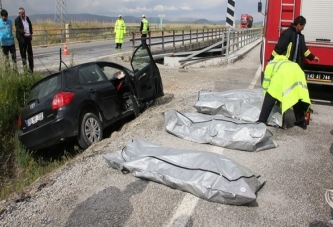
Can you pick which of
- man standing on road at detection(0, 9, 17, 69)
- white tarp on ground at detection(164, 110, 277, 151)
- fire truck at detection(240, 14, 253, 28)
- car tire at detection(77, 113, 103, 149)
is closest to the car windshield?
car tire at detection(77, 113, 103, 149)

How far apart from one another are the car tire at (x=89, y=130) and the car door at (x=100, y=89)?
315 millimetres

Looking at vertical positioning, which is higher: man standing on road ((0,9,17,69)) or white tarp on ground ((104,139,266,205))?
man standing on road ((0,9,17,69))

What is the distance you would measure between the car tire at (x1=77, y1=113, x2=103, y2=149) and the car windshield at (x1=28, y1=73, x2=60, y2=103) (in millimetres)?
751

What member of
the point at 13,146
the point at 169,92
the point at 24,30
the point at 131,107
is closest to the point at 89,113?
the point at 131,107

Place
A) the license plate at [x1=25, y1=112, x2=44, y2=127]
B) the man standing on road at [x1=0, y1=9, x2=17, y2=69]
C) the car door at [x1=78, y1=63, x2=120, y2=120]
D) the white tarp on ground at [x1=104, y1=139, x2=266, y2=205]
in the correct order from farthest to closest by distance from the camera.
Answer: the man standing on road at [x1=0, y1=9, x2=17, y2=69] < the car door at [x1=78, y1=63, x2=120, y2=120] < the license plate at [x1=25, y1=112, x2=44, y2=127] < the white tarp on ground at [x1=104, y1=139, x2=266, y2=205]

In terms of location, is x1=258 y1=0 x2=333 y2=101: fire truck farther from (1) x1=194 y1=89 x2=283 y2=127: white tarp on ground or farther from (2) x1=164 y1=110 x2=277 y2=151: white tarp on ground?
(2) x1=164 y1=110 x2=277 y2=151: white tarp on ground

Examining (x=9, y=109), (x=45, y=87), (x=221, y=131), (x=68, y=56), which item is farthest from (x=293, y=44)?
(x=68, y=56)

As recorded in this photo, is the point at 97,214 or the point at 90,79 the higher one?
the point at 90,79

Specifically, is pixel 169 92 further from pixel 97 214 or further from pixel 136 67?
pixel 97 214

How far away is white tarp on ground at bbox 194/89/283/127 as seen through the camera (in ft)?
Result: 18.6

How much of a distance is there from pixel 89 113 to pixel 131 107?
1.44 meters

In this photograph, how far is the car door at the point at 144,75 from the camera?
696 centimetres

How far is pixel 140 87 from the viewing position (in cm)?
696

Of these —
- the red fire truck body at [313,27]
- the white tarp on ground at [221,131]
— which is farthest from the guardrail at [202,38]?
the white tarp on ground at [221,131]
